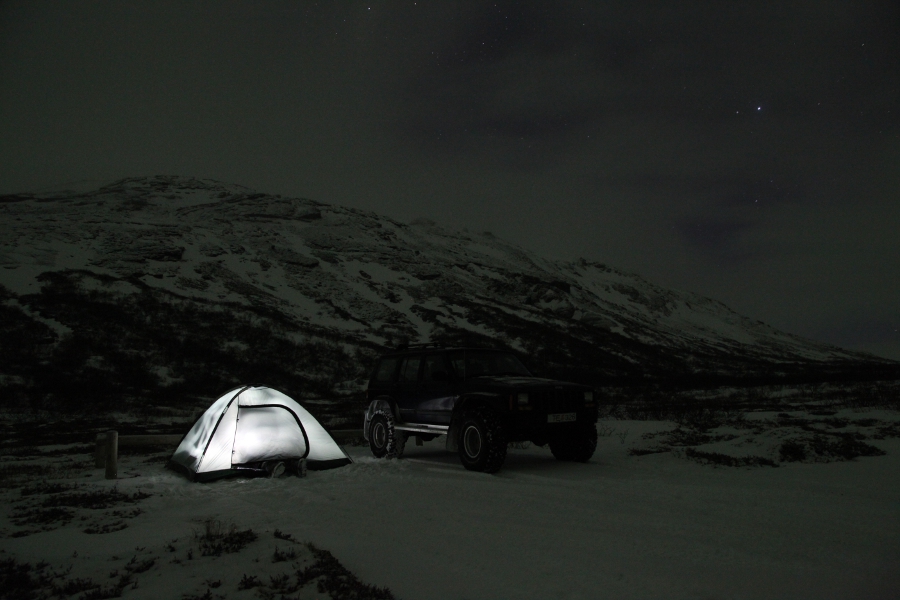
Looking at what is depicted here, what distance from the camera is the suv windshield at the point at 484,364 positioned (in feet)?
33.2

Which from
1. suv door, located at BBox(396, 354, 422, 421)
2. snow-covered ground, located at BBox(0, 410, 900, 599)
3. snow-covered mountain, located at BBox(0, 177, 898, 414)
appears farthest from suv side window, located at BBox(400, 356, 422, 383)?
snow-covered mountain, located at BBox(0, 177, 898, 414)

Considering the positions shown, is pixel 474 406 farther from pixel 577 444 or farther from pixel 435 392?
pixel 577 444

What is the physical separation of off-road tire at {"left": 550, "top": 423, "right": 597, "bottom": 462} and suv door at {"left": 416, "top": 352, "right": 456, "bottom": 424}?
6.48 feet

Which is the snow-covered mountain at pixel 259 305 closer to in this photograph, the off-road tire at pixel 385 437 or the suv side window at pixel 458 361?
the off-road tire at pixel 385 437

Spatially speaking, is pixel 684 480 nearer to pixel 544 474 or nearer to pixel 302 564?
pixel 544 474

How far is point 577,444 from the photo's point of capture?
1000 centimetres

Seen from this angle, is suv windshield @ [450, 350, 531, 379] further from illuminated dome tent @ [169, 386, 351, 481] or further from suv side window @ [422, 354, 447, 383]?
illuminated dome tent @ [169, 386, 351, 481]

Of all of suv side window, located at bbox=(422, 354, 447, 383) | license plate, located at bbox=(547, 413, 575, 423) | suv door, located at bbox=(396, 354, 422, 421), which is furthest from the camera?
suv door, located at bbox=(396, 354, 422, 421)

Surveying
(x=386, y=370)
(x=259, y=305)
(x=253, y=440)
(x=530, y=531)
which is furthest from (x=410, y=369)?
(x=259, y=305)

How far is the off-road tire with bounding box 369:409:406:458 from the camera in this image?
10.8 meters

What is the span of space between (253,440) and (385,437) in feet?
8.68

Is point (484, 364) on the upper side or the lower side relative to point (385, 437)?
upper

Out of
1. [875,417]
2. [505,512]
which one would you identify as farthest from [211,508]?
[875,417]

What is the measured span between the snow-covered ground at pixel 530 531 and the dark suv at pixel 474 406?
2.11 ft
